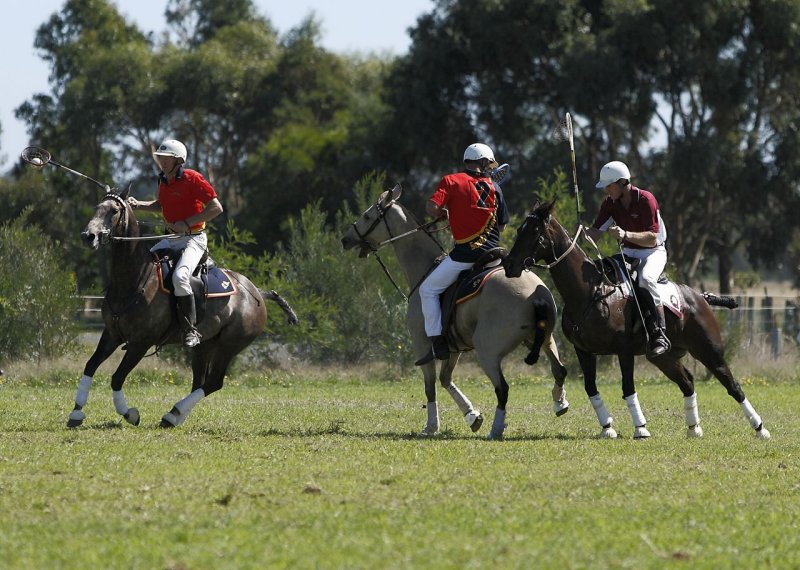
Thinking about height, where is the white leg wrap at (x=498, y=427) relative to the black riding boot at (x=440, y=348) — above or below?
below

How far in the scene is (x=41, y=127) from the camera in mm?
62375

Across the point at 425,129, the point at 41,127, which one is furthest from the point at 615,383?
the point at 41,127

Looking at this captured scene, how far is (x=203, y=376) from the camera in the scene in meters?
15.7

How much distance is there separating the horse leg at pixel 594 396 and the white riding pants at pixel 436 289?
1520 mm

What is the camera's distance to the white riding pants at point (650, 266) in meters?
14.4

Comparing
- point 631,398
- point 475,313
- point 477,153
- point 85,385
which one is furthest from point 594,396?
point 85,385

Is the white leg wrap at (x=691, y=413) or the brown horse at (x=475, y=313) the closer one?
the brown horse at (x=475, y=313)

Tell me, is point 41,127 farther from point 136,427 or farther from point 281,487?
point 281,487

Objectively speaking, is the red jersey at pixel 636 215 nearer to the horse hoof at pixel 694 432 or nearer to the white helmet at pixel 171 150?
the horse hoof at pixel 694 432

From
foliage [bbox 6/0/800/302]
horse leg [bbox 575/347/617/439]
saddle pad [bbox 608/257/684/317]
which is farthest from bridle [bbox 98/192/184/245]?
foliage [bbox 6/0/800/302]

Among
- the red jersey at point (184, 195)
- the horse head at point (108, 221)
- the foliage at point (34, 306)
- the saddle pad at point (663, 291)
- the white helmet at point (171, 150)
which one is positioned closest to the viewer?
the horse head at point (108, 221)

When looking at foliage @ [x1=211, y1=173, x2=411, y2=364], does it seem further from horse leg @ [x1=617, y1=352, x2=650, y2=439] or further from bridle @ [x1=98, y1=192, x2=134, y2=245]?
horse leg @ [x1=617, y1=352, x2=650, y2=439]

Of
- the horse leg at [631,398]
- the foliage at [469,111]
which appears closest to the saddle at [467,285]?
the horse leg at [631,398]

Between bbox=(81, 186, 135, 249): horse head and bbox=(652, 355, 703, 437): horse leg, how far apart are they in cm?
578
